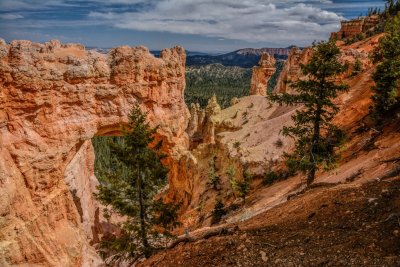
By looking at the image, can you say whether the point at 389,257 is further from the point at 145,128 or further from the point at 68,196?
the point at 68,196

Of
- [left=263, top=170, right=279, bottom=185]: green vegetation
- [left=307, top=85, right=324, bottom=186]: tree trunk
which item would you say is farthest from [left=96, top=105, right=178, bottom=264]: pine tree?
[left=263, top=170, right=279, bottom=185]: green vegetation

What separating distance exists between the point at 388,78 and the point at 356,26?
82.3 meters

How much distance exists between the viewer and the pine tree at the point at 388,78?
2333 cm

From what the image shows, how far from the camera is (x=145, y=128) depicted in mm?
14672

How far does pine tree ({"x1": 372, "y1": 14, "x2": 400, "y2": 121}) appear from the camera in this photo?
918 inches

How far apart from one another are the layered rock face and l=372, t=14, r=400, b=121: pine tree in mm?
74742

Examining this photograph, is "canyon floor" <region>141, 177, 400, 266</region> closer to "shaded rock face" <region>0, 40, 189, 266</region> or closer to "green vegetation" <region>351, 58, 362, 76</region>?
"shaded rock face" <region>0, 40, 189, 266</region>

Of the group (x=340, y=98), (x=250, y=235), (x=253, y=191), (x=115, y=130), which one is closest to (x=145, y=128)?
(x=250, y=235)

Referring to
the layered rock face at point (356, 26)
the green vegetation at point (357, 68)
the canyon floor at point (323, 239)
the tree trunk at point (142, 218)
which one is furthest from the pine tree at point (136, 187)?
the layered rock face at point (356, 26)

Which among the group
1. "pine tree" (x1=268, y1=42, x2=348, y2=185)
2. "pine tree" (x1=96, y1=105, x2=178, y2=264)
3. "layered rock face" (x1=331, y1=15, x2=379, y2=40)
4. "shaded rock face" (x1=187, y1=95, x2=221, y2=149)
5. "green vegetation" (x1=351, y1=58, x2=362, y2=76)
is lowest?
"shaded rock face" (x1=187, y1=95, x2=221, y2=149)

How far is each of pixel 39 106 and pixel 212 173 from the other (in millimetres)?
18583

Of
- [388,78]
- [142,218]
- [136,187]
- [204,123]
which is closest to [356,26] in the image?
[204,123]

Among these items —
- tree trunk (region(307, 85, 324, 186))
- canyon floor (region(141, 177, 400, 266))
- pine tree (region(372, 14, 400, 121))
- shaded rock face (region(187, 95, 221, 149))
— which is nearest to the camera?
canyon floor (region(141, 177, 400, 266))

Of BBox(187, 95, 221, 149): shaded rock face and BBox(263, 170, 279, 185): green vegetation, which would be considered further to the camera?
BBox(187, 95, 221, 149): shaded rock face
